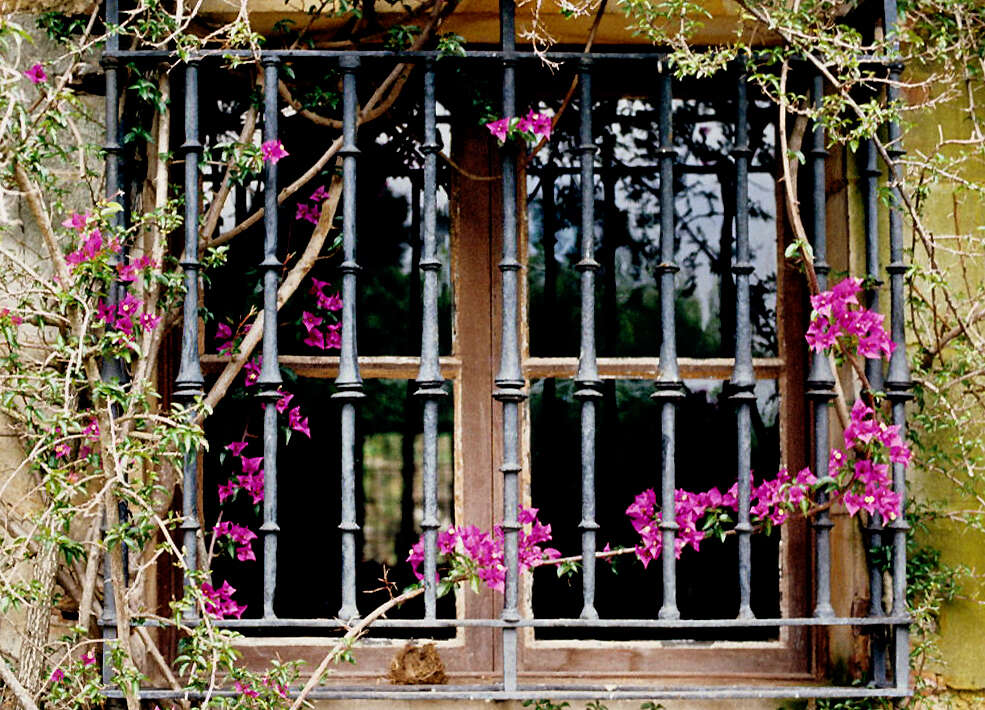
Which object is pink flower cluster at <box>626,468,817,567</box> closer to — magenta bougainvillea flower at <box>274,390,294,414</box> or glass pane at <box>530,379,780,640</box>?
glass pane at <box>530,379,780,640</box>

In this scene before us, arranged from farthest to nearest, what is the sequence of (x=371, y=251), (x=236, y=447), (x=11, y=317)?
1. (x=371, y=251)
2. (x=236, y=447)
3. (x=11, y=317)

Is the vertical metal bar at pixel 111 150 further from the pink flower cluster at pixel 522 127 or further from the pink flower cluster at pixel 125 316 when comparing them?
the pink flower cluster at pixel 522 127

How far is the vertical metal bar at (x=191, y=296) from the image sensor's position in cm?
272

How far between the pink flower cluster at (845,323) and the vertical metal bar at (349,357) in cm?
106

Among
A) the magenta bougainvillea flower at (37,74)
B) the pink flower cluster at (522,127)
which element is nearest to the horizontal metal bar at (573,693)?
the pink flower cluster at (522,127)

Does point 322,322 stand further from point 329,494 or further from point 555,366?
point 555,366

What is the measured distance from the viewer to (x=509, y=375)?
2.74 m

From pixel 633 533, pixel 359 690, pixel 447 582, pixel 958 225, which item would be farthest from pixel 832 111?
pixel 359 690

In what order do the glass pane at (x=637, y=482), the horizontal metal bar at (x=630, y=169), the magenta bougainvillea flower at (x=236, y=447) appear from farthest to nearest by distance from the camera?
the horizontal metal bar at (x=630, y=169) < the glass pane at (x=637, y=482) < the magenta bougainvillea flower at (x=236, y=447)

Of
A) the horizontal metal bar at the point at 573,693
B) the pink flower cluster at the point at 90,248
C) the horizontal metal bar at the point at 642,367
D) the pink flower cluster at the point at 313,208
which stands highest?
the pink flower cluster at the point at 313,208

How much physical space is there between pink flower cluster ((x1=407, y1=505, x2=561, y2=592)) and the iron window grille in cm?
7

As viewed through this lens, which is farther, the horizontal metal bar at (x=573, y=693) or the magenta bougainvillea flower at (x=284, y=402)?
the magenta bougainvillea flower at (x=284, y=402)

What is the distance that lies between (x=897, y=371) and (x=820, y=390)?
185 mm

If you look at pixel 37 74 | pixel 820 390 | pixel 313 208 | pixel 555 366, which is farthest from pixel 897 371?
pixel 37 74
